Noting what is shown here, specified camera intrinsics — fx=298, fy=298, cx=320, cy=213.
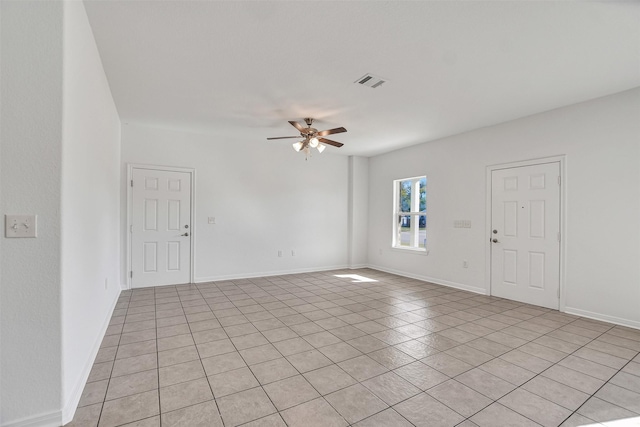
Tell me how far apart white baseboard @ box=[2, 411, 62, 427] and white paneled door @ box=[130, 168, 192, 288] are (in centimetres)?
350

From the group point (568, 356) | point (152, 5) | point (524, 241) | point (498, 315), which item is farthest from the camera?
point (524, 241)

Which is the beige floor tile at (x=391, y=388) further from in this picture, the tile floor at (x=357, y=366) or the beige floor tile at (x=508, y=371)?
the beige floor tile at (x=508, y=371)

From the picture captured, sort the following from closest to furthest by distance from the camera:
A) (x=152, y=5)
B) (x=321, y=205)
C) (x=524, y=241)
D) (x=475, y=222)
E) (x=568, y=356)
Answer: (x=152, y=5), (x=568, y=356), (x=524, y=241), (x=475, y=222), (x=321, y=205)

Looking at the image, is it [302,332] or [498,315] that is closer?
[302,332]

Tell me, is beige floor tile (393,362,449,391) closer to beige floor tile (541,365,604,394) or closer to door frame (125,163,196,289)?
beige floor tile (541,365,604,394)

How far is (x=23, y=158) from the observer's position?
1605 mm

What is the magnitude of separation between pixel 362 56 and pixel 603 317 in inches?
160

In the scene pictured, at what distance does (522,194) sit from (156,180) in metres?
5.72

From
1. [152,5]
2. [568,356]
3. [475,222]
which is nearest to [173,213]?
[152,5]

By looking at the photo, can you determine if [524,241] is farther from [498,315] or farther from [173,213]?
[173,213]

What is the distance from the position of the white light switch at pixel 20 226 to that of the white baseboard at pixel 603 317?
5346 millimetres

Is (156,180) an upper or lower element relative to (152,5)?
lower

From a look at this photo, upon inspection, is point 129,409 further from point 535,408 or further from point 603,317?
point 603,317

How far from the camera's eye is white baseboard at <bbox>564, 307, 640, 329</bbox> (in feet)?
10.9
